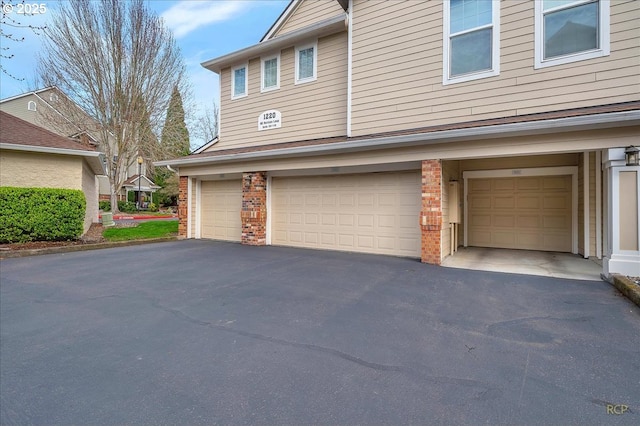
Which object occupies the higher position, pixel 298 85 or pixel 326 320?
pixel 298 85

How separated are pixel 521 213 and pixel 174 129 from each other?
63.8ft

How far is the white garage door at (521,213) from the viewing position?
8.47m

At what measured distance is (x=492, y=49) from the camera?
6.55m

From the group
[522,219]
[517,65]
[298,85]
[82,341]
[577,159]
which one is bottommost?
[82,341]

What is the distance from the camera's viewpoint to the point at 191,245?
9758 mm

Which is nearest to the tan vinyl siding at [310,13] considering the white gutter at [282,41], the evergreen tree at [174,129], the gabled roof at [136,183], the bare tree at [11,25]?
the white gutter at [282,41]

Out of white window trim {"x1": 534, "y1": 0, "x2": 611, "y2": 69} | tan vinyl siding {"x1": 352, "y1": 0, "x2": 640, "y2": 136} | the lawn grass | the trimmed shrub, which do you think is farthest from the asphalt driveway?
the trimmed shrub

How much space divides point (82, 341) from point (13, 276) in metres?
4.40

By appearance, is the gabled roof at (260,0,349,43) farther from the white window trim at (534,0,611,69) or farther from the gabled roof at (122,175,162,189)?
the gabled roof at (122,175,162,189)

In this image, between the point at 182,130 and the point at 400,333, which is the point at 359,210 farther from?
the point at 182,130

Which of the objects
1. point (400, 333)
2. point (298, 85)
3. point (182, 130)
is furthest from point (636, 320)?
point (182, 130)

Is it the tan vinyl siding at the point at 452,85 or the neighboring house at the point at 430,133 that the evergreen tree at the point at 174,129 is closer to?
the neighboring house at the point at 430,133

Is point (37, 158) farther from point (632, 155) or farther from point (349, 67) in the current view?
point (632, 155)

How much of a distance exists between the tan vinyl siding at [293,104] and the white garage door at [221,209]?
1.52 metres
